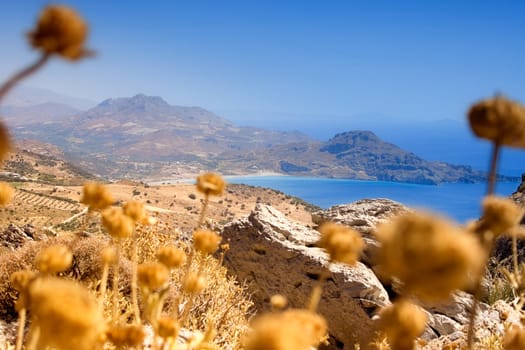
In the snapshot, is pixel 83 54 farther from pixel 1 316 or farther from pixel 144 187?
pixel 144 187

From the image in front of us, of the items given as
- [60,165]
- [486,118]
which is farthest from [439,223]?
[60,165]

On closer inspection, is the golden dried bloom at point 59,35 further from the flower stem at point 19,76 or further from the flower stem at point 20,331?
the flower stem at point 20,331

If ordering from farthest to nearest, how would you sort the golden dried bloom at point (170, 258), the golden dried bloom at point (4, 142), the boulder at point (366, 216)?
the boulder at point (366, 216) → the golden dried bloom at point (170, 258) → the golden dried bloom at point (4, 142)

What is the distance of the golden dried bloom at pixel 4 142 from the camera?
3.60 ft

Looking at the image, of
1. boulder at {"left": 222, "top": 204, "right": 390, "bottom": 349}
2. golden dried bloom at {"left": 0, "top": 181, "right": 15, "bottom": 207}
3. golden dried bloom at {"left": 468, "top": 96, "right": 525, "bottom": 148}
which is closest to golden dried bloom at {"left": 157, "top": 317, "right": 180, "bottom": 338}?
golden dried bloom at {"left": 0, "top": 181, "right": 15, "bottom": 207}

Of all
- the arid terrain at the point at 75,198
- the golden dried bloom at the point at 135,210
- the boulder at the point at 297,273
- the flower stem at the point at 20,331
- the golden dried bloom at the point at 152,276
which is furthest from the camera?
the arid terrain at the point at 75,198

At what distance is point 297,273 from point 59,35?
693 cm

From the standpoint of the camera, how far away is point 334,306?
7.19 meters

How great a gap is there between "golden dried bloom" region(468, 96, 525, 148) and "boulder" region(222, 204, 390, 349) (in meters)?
5.35

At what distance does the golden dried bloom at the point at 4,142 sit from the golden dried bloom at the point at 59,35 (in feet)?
0.76

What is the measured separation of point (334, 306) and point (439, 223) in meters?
6.76

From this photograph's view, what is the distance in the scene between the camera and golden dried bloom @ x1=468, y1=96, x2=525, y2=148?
1.55 meters

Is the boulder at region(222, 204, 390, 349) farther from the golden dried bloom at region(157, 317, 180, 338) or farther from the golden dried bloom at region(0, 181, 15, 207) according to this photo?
the golden dried bloom at region(0, 181, 15, 207)

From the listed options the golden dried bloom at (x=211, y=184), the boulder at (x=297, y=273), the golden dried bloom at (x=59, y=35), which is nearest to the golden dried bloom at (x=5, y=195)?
the golden dried bloom at (x=211, y=184)
